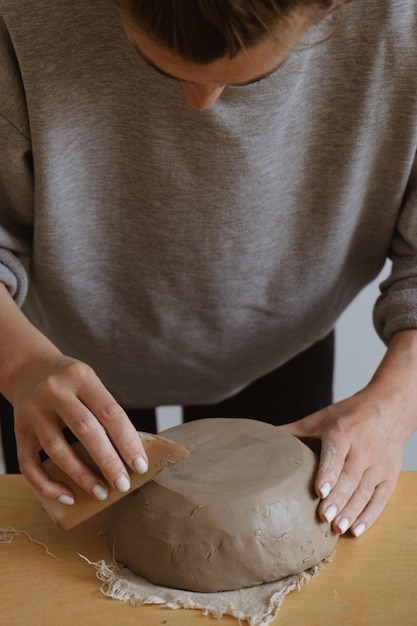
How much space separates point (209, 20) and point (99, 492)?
19.5 inches

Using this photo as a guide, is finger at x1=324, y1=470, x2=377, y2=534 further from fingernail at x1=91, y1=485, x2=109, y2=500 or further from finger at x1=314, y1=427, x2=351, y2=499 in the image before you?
fingernail at x1=91, y1=485, x2=109, y2=500

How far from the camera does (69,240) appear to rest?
3.81 ft

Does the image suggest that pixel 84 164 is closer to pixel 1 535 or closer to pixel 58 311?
pixel 58 311

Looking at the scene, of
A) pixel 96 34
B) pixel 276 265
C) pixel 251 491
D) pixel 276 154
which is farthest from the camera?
pixel 276 265

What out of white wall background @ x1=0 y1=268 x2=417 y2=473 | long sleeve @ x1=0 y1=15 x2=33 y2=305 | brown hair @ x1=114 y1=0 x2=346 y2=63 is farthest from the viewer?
white wall background @ x1=0 y1=268 x2=417 y2=473

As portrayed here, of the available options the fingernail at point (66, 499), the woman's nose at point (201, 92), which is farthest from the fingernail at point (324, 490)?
the woman's nose at point (201, 92)

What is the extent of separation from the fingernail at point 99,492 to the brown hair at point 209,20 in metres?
0.45

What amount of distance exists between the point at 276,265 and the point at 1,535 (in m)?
0.52

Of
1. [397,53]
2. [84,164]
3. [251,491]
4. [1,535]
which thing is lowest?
[1,535]

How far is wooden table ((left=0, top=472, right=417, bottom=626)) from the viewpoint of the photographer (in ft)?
2.82

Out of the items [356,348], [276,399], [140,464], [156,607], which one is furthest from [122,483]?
[356,348]

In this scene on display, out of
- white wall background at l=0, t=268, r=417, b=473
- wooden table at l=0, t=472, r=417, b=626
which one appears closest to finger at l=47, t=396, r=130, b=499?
wooden table at l=0, t=472, r=417, b=626

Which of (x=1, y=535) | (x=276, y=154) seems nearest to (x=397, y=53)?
(x=276, y=154)

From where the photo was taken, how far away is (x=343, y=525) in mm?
964
